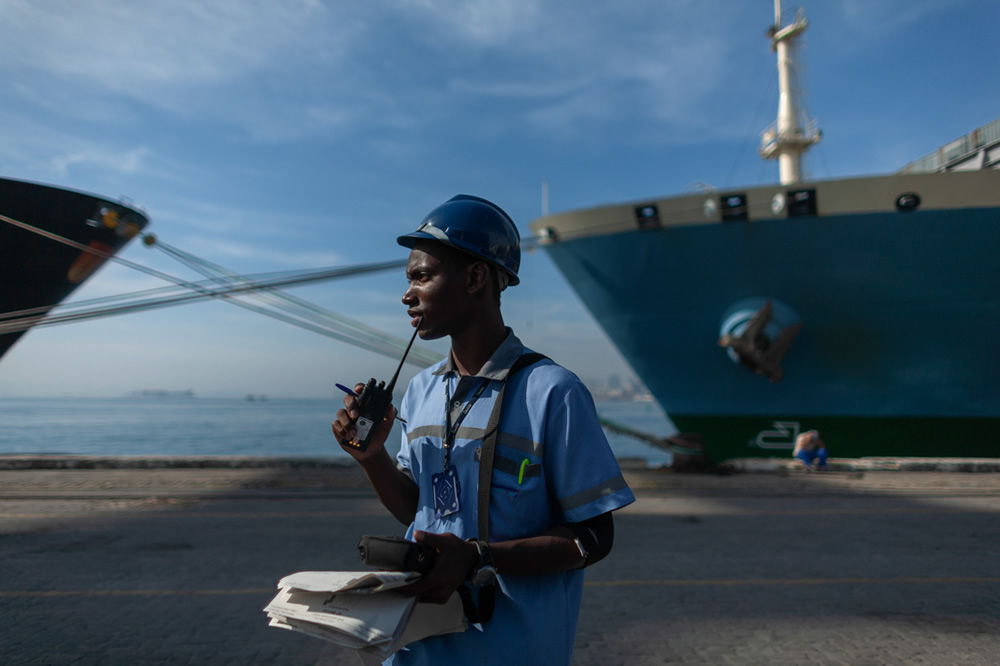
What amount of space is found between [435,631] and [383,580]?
256 mm

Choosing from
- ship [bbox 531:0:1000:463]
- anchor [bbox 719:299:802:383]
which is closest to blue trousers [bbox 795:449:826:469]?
ship [bbox 531:0:1000:463]

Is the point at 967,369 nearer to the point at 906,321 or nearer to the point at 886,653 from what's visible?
the point at 906,321

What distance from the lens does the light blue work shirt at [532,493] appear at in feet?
4.31

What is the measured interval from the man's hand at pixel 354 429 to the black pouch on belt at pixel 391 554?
0.31m

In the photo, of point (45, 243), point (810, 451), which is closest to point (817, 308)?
point (810, 451)

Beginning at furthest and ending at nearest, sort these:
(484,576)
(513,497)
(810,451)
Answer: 1. (810,451)
2. (513,497)
3. (484,576)

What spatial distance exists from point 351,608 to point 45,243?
1169 centimetres

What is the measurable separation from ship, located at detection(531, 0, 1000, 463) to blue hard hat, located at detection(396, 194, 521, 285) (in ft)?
34.0

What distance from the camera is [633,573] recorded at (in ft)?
17.1

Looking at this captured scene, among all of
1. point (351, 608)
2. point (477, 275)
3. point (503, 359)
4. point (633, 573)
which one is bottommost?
point (633, 573)

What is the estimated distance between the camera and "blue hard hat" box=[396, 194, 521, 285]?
1.45 metres

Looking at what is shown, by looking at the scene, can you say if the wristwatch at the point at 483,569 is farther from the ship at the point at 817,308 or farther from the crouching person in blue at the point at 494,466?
the ship at the point at 817,308

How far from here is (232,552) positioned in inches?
229

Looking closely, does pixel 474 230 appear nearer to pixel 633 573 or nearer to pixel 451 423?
pixel 451 423
